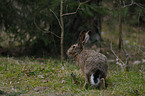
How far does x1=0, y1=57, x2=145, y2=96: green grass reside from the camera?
4196mm

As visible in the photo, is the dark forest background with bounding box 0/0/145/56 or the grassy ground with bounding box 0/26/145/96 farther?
the dark forest background with bounding box 0/0/145/56

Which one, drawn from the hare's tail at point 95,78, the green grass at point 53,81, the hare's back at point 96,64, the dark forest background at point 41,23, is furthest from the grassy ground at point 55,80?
the dark forest background at point 41,23

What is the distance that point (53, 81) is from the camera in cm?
492

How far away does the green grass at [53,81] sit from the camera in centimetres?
420

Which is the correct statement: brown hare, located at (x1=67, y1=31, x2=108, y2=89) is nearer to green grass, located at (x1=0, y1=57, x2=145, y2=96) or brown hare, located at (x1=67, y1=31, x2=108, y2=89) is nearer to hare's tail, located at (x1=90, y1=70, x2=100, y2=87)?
hare's tail, located at (x1=90, y1=70, x2=100, y2=87)

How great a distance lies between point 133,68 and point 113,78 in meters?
1.20

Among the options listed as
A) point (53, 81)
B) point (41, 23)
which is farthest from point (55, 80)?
point (41, 23)

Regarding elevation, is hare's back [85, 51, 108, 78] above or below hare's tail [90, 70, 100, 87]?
above

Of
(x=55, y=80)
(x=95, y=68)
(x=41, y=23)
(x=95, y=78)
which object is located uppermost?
(x=41, y=23)

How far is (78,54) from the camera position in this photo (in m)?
5.18

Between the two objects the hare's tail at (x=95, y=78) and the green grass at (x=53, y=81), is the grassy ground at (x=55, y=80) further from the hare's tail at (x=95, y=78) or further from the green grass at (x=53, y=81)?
the hare's tail at (x=95, y=78)

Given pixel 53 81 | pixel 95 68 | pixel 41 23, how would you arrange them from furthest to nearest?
pixel 41 23, pixel 53 81, pixel 95 68

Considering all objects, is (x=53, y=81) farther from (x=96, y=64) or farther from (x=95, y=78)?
(x=96, y=64)

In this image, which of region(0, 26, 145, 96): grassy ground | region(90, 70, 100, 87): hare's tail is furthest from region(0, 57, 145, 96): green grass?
region(90, 70, 100, 87): hare's tail
